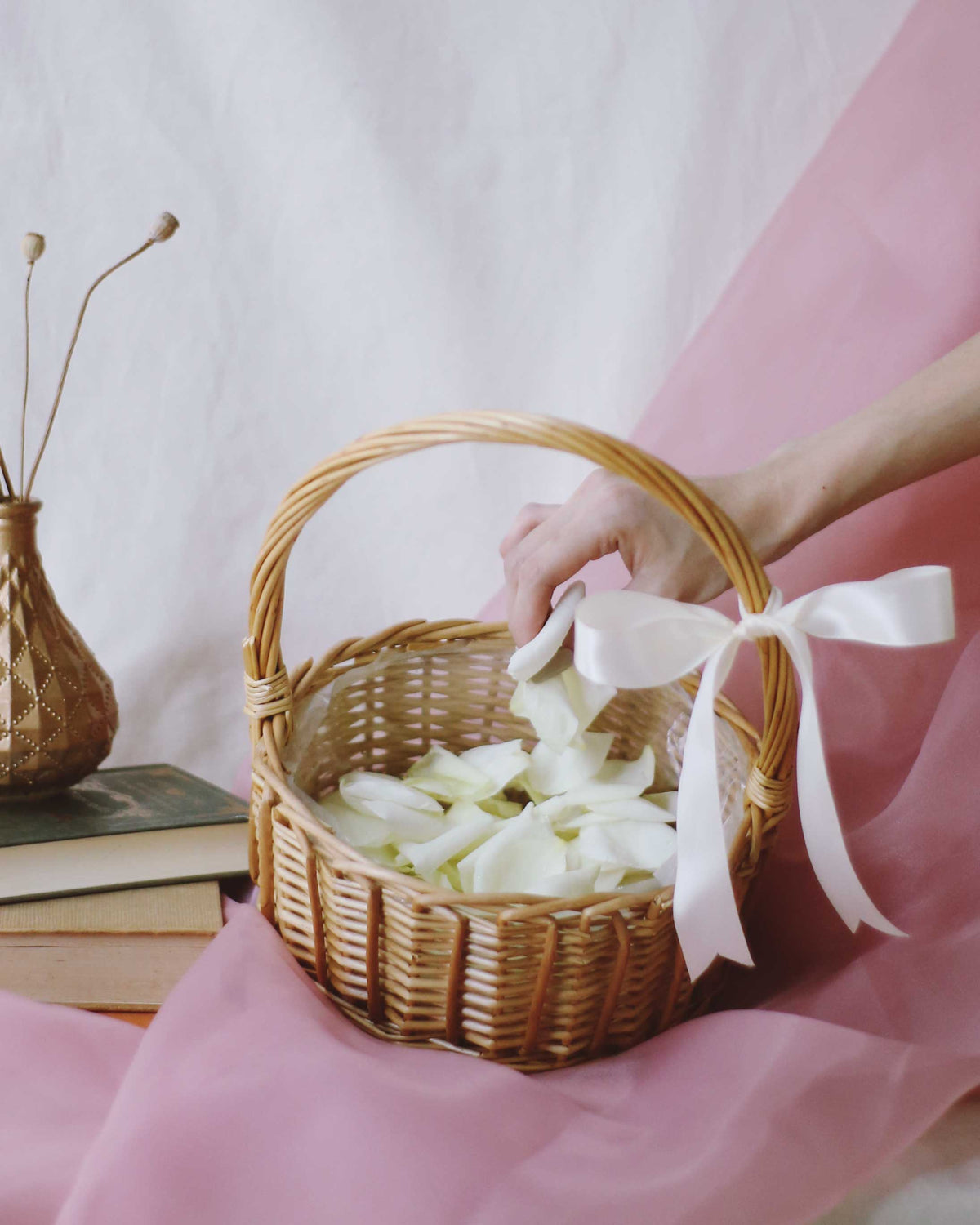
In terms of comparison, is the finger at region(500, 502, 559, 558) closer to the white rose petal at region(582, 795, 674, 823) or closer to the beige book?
the white rose petal at region(582, 795, 674, 823)

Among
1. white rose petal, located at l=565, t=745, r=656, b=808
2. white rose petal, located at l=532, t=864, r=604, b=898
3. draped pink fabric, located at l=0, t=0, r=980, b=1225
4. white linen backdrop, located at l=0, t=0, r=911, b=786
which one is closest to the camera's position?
draped pink fabric, located at l=0, t=0, r=980, b=1225

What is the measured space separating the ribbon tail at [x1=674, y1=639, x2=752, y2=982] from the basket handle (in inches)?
1.5

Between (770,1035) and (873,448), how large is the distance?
0.33 meters

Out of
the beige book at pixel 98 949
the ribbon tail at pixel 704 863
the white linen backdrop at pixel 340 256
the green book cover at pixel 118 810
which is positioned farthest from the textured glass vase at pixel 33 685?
the ribbon tail at pixel 704 863

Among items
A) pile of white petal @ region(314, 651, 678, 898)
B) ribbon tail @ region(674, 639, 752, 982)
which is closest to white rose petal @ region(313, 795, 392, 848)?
pile of white petal @ region(314, 651, 678, 898)

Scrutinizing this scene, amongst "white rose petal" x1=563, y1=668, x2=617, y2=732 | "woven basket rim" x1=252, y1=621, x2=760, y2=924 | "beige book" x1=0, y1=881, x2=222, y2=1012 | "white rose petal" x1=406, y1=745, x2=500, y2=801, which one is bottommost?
"beige book" x1=0, y1=881, x2=222, y2=1012

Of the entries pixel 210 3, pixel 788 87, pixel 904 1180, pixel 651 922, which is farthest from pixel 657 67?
pixel 904 1180

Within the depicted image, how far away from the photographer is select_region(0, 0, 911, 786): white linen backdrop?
1.03m

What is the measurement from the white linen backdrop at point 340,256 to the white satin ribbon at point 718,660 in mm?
542

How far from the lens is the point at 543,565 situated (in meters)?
0.66

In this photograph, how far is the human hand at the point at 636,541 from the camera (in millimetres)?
640

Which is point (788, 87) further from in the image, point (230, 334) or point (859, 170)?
point (230, 334)

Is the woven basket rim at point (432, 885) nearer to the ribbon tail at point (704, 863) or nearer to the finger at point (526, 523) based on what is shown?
the ribbon tail at point (704, 863)

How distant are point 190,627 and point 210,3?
56 centimetres
